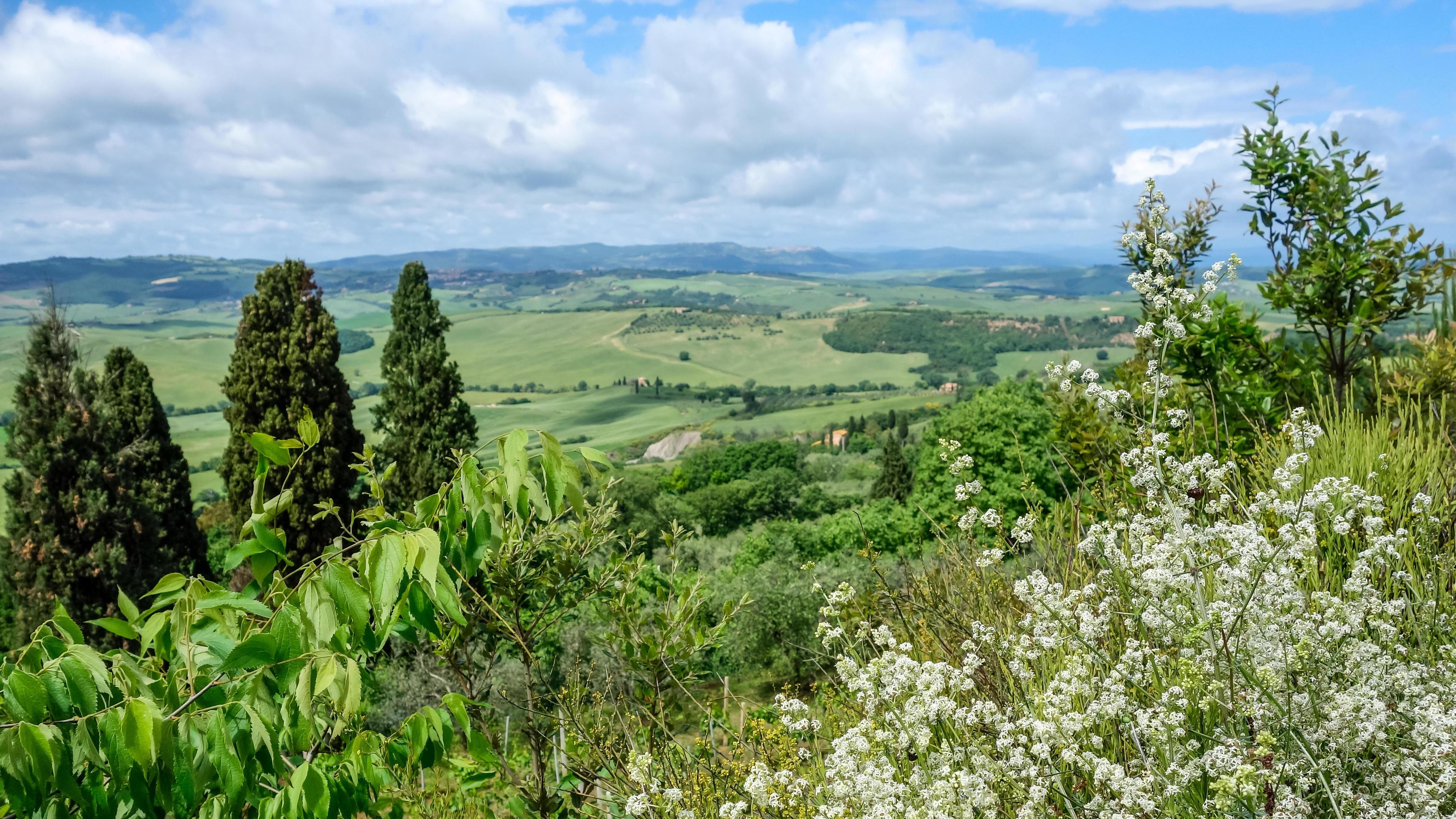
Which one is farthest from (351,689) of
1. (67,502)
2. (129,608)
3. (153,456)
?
(153,456)

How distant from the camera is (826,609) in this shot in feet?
9.39

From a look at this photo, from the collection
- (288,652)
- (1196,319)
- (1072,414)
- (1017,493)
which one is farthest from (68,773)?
(1017,493)

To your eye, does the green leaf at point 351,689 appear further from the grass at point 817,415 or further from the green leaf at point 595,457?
the grass at point 817,415

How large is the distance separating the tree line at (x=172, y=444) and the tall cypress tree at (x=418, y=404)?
3 cm

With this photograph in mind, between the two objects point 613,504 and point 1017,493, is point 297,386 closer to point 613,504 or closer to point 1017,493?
point 613,504

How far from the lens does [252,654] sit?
1557 millimetres

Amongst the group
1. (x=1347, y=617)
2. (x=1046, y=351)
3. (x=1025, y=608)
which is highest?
(x=1347, y=617)

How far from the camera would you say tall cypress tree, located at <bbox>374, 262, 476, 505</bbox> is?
14.4m

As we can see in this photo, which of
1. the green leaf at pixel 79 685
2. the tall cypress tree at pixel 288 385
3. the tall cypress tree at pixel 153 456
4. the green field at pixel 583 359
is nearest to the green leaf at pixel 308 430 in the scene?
the green leaf at pixel 79 685

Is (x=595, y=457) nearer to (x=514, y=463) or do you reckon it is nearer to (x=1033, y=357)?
(x=514, y=463)

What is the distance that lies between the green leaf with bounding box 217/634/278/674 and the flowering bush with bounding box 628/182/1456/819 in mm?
1159

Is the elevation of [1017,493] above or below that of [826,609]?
below

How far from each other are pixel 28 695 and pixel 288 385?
1375 centimetres

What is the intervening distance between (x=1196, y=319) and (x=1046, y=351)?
127846 mm
